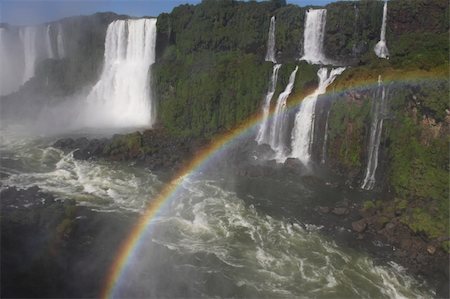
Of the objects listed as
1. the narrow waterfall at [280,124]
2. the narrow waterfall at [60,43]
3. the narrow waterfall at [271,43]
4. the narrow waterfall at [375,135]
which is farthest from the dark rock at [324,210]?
the narrow waterfall at [60,43]

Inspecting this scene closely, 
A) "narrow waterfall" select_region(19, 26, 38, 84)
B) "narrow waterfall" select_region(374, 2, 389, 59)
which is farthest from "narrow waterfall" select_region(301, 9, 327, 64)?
"narrow waterfall" select_region(19, 26, 38, 84)

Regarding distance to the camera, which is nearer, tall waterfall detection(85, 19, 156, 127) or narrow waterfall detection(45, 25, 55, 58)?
tall waterfall detection(85, 19, 156, 127)

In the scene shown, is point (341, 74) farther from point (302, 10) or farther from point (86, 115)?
point (86, 115)

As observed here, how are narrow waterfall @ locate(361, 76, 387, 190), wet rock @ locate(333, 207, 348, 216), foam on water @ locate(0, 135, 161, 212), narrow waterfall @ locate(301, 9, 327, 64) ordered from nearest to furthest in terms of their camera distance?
wet rock @ locate(333, 207, 348, 216) < foam on water @ locate(0, 135, 161, 212) < narrow waterfall @ locate(361, 76, 387, 190) < narrow waterfall @ locate(301, 9, 327, 64)

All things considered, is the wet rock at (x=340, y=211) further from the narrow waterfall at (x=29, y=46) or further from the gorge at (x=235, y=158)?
the narrow waterfall at (x=29, y=46)

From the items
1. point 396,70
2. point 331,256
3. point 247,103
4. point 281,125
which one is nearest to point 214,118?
point 247,103

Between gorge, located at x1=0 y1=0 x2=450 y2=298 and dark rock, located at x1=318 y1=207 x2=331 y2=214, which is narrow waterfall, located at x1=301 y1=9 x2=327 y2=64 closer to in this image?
gorge, located at x1=0 y1=0 x2=450 y2=298

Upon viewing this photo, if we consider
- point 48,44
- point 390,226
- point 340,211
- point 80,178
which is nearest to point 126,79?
point 48,44
